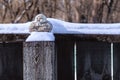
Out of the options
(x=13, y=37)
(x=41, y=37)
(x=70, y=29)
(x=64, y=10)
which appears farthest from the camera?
(x=64, y=10)

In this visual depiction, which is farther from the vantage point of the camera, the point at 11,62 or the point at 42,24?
the point at 11,62

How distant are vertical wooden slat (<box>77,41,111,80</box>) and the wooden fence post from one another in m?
0.90

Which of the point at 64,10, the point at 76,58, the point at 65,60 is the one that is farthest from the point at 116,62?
the point at 64,10

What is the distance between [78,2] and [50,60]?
20390 millimetres

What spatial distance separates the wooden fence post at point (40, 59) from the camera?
8047 mm

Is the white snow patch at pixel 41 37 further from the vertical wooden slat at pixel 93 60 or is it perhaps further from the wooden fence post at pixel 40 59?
the vertical wooden slat at pixel 93 60

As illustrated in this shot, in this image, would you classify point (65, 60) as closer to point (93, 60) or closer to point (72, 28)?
point (93, 60)

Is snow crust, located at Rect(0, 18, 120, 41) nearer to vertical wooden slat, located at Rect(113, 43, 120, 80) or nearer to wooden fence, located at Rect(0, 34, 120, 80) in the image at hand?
wooden fence, located at Rect(0, 34, 120, 80)

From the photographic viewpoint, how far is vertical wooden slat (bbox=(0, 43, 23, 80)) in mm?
8883

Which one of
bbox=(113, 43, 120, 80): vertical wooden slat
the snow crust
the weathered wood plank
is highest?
the snow crust

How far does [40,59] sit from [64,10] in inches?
839

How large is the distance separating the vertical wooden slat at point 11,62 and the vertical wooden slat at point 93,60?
1.22 meters

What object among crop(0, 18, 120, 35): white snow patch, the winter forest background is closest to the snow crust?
crop(0, 18, 120, 35): white snow patch

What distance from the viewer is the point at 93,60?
29.1 ft
